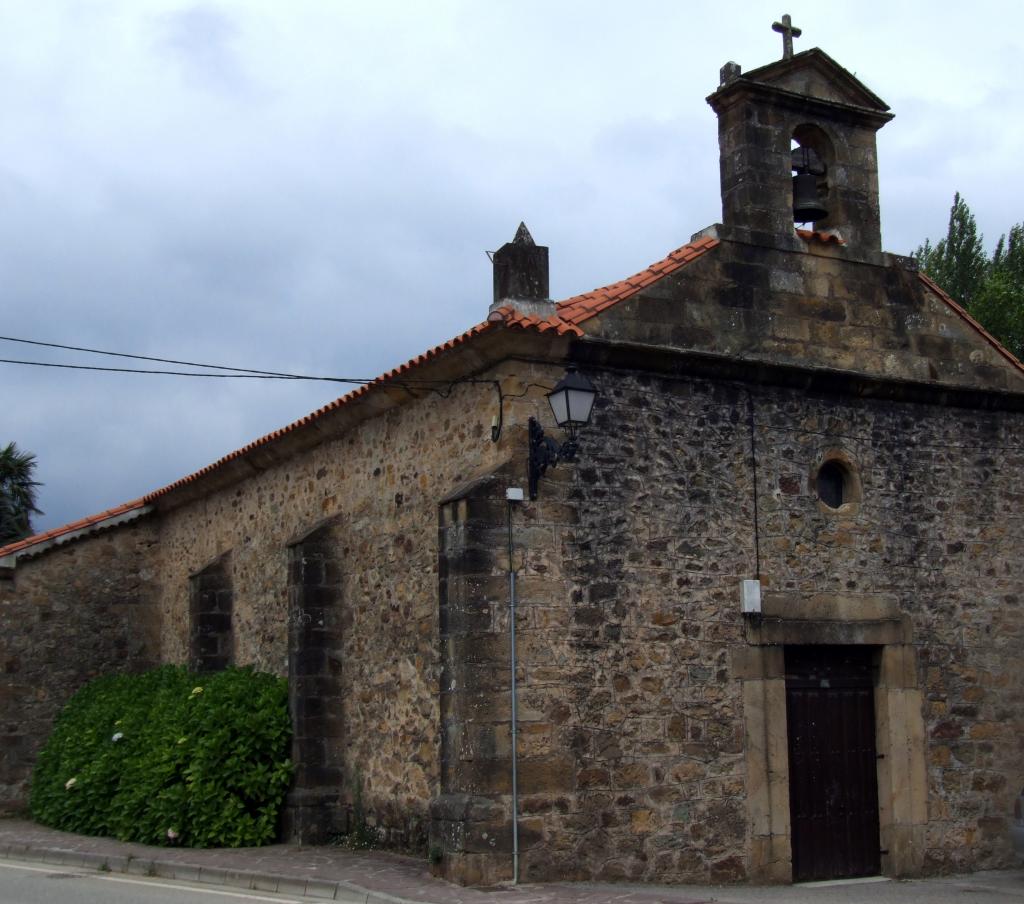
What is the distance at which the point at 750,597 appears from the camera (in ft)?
38.4

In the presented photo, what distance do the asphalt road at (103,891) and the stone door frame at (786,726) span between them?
3.98 m

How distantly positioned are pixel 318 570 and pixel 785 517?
4936 mm

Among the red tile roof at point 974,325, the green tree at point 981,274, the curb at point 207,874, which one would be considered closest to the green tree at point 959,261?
the green tree at point 981,274

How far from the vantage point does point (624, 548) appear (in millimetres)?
11336

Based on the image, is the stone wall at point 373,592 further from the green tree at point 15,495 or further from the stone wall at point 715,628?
the green tree at point 15,495

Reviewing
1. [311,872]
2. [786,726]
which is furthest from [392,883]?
[786,726]

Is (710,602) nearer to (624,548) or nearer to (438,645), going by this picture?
(624,548)

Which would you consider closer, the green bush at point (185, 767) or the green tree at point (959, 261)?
the green bush at point (185, 767)

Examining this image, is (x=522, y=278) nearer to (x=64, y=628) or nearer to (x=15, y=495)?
(x=64, y=628)

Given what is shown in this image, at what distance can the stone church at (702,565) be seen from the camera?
35.8 ft

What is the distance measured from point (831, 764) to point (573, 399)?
4.30 m

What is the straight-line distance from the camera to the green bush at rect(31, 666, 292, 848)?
1327 cm

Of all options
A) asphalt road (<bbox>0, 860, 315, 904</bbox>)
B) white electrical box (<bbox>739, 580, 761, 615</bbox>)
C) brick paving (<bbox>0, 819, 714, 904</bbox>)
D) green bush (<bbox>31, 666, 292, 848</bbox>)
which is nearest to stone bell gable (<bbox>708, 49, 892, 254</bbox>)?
white electrical box (<bbox>739, 580, 761, 615</bbox>)

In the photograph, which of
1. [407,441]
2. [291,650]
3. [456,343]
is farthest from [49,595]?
[456,343]
